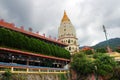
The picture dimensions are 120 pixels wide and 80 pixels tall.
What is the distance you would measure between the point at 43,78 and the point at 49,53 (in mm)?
10675

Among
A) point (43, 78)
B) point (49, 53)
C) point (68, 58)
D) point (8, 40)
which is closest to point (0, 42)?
point (8, 40)

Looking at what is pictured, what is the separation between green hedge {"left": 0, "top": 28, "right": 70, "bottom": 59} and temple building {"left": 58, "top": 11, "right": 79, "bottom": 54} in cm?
2934

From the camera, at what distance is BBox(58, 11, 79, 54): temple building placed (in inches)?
3258

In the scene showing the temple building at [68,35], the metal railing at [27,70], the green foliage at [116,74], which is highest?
the temple building at [68,35]

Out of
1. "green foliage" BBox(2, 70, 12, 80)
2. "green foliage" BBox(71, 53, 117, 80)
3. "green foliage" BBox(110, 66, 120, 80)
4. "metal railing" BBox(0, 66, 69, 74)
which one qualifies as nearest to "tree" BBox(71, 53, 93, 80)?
"green foliage" BBox(71, 53, 117, 80)

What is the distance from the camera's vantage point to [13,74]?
31359 mm

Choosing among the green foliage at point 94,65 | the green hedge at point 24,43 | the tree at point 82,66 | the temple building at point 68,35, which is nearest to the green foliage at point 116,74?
the green foliage at point 94,65

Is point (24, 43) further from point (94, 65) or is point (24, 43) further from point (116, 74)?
point (116, 74)

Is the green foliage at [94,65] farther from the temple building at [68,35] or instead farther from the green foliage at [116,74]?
the temple building at [68,35]

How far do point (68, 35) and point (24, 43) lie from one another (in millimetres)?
43105

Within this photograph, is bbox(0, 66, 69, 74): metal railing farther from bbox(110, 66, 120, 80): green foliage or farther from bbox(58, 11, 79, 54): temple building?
bbox(58, 11, 79, 54): temple building

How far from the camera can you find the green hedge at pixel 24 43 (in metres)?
37.0

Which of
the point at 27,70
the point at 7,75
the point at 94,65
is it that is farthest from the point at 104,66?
the point at 7,75

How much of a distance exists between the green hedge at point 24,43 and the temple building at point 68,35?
96.3 ft
